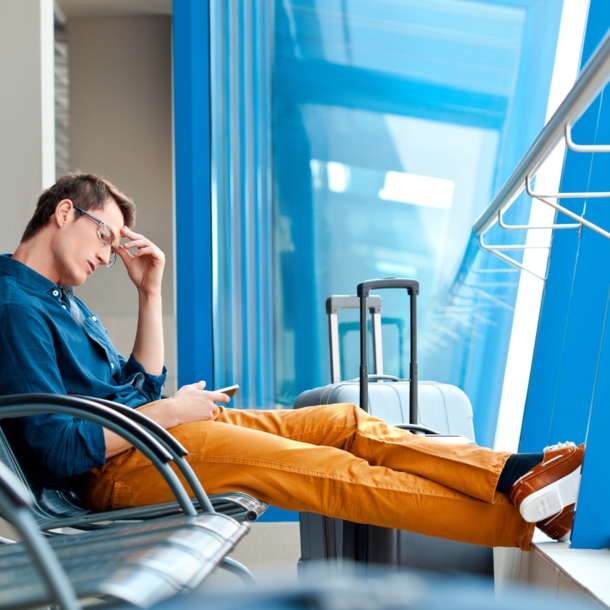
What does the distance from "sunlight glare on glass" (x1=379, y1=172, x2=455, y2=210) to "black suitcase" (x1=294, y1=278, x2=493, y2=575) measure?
0.62 metres

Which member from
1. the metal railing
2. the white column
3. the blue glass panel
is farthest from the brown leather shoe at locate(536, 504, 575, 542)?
the white column

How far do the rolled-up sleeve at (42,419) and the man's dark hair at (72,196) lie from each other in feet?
1.08

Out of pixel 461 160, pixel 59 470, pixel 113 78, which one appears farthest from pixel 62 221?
pixel 113 78

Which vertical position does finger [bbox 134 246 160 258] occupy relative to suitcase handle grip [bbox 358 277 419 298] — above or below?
above

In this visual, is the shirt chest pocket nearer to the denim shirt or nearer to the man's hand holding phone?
the denim shirt

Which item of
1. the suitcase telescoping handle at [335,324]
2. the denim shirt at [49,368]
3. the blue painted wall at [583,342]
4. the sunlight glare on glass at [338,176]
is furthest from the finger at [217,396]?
the sunlight glare on glass at [338,176]

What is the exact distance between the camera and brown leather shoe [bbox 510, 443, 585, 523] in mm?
1472

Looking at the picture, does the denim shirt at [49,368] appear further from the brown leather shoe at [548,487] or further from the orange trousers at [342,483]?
the brown leather shoe at [548,487]

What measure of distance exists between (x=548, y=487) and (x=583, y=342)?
58cm

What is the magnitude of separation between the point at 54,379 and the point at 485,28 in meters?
2.60

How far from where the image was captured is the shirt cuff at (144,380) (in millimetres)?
1931

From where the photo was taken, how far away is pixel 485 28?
3.30 m

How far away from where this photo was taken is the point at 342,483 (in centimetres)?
149

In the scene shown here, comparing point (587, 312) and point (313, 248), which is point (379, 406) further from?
point (313, 248)
